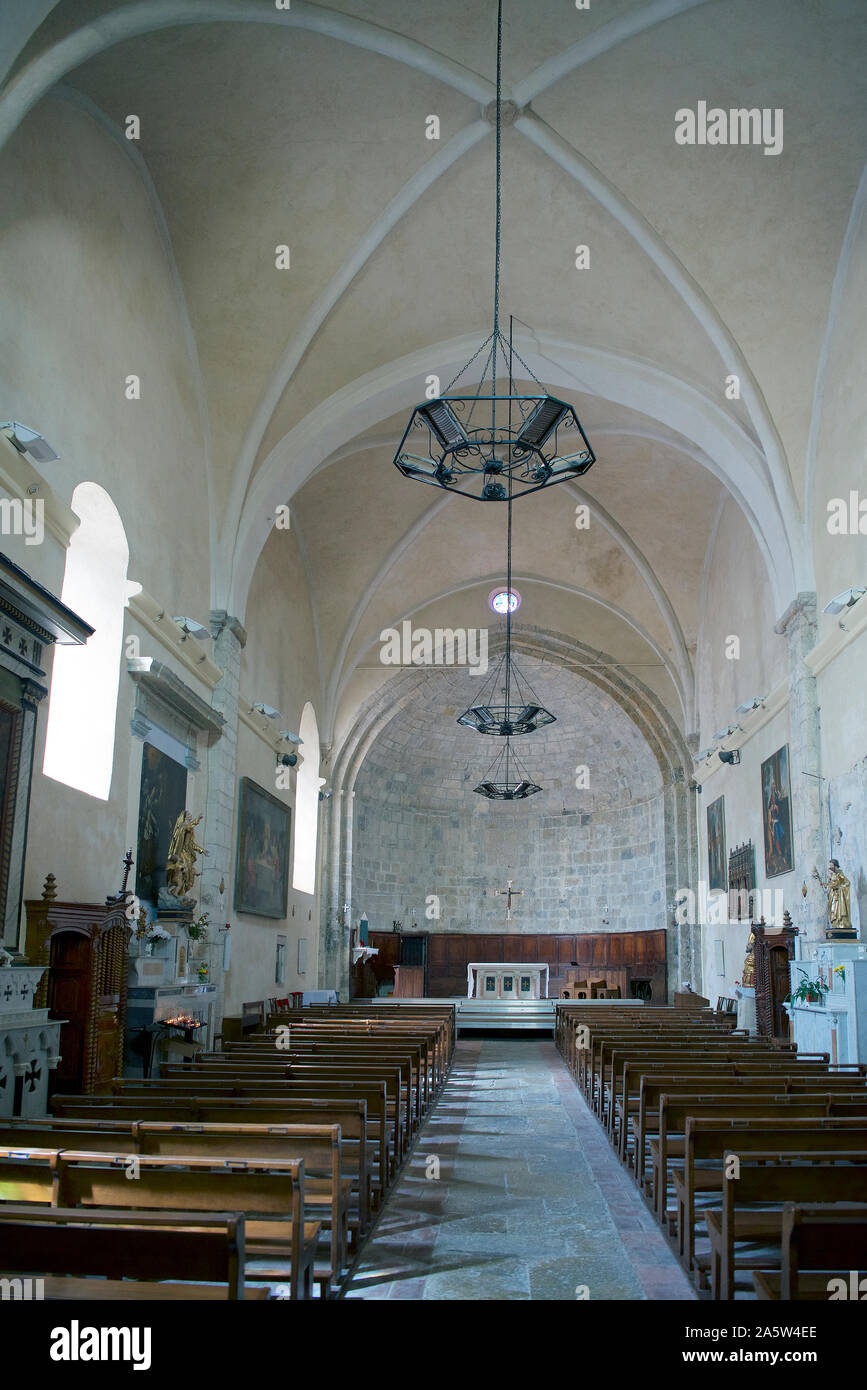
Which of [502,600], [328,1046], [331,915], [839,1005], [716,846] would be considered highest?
[502,600]

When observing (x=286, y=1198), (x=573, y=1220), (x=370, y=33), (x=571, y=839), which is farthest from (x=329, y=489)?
(x=286, y=1198)

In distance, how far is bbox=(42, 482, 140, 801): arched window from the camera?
11.8 metres

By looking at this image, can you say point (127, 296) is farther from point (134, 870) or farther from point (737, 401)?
point (737, 401)

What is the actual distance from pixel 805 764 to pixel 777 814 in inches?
92.8

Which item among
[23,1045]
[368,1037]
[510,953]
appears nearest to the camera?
[23,1045]

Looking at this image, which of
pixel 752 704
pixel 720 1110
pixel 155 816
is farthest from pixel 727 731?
pixel 720 1110

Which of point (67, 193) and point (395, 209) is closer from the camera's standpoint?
point (67, 193)

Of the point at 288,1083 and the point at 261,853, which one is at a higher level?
the point at 261,853

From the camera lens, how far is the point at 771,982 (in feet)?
55.6

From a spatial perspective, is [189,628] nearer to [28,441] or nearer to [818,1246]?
[28,441]

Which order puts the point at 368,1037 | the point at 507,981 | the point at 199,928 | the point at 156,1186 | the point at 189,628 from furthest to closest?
the point at 507,981 → the point at 189,628 → the point at 199,928 → the point at 368,1037 → the point at 156,1186

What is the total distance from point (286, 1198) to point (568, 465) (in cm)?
913

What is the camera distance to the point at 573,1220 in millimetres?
7281

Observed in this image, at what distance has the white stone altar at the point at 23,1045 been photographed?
788 centimetres
